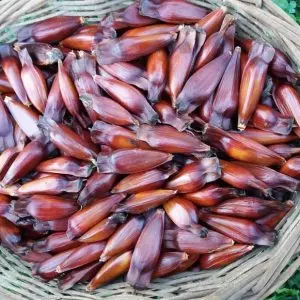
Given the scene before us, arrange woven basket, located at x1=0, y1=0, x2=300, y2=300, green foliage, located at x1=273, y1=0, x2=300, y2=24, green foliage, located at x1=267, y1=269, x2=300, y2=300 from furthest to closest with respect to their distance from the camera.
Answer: green foliage, located at x1=273, y1=0, x2=300, y2=24 → green foliage, located at x1=267, y1=269, x2=300, y2=300 → woven basket, located at x1=0, y1=0, x2=300, y2=300

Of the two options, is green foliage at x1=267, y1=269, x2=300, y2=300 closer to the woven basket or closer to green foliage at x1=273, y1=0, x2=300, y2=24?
the woven basket

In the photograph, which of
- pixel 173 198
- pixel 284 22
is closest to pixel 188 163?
pixel 173 198

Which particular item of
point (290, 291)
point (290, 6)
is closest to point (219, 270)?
point (290, 291)

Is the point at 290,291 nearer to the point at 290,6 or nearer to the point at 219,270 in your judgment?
the point at 219,270

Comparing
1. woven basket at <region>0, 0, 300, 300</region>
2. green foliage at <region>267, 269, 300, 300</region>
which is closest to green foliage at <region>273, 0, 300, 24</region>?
woven basket at <region>0, 0, 300, 300</region>

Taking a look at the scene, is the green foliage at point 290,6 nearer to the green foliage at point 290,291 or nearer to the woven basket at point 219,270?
the woven basket at point 219,270

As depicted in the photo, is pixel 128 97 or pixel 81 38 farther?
pixel 81 38

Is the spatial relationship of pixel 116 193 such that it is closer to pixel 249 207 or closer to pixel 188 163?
pixel 188 163
